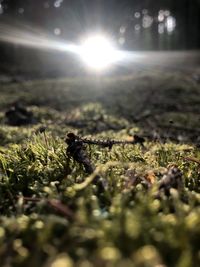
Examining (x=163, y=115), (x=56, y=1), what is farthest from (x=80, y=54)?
(x=163, y=115)

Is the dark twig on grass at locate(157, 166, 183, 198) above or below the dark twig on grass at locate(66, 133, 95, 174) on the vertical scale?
below

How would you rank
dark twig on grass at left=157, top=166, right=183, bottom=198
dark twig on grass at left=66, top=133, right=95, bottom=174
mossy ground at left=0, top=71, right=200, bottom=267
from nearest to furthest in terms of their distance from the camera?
mossy ground at left=0, top=71, right=200, bottom=267, dark twig on grass at left=157, top=166, right=183, bottom=198, dark twig on grass at left=66, top=133, right=95, bottom=174

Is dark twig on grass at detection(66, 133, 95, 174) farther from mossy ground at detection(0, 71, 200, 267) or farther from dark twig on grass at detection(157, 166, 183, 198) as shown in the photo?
dark twig on grass at detection(157, 166, 183, 198)

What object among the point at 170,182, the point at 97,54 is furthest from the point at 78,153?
the point at 97,54

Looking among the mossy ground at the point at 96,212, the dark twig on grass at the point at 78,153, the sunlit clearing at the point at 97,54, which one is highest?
the sunlit clearing at the point at 97,54

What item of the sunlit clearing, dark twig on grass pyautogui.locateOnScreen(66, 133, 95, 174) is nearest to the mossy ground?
dark twig on grass pyautogui.locateOnScreen(66, 133, 95, 174)

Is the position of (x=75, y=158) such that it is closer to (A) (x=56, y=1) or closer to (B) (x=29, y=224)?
(B) (x=29, y=224)

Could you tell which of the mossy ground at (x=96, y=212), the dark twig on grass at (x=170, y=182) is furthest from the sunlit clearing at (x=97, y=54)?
the dark twig on grass at (x=170, y=182)

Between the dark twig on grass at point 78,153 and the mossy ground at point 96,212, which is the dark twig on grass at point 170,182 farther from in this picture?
the dark twig on grass at point 78,153
